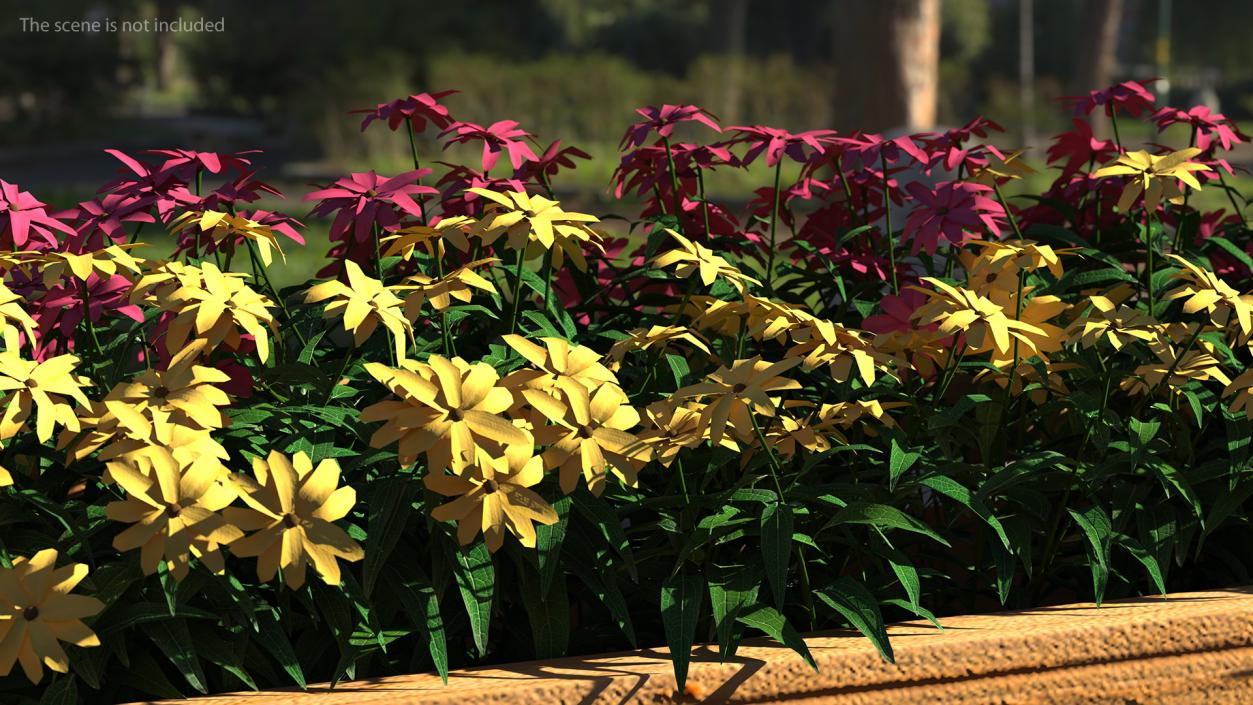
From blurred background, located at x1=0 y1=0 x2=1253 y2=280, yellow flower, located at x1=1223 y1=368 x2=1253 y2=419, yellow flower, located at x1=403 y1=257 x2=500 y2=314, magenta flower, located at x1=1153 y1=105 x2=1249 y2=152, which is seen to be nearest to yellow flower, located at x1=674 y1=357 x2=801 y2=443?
yellow flower, located at x1=403 y1=257 x2=500 y2=314

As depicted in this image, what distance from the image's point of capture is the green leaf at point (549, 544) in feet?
5.25

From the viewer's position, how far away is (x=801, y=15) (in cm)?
3375

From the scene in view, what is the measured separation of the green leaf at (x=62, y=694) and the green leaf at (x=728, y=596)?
0.74 metres

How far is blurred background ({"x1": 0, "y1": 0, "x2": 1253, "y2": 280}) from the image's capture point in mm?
18328

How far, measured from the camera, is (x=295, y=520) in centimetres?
145

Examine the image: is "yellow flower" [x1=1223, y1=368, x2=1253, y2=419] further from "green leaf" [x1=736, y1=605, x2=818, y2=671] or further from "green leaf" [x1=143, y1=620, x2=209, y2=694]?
"green leaf" [x1=143, y1=620, x2=209, y2=694]

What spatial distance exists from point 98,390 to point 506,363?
22.5 inches

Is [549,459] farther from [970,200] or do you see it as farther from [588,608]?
[970,200]

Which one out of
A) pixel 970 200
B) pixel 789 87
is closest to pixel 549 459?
pixel 970 200

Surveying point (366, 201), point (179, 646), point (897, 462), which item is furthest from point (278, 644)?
point (897, 462)

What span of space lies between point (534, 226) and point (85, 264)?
563mm

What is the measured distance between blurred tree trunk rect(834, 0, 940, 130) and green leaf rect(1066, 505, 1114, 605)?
7348 millimetres

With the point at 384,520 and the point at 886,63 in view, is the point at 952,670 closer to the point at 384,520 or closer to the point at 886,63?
the point at 384,520

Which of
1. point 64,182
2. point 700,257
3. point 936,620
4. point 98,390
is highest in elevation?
point 700,257
